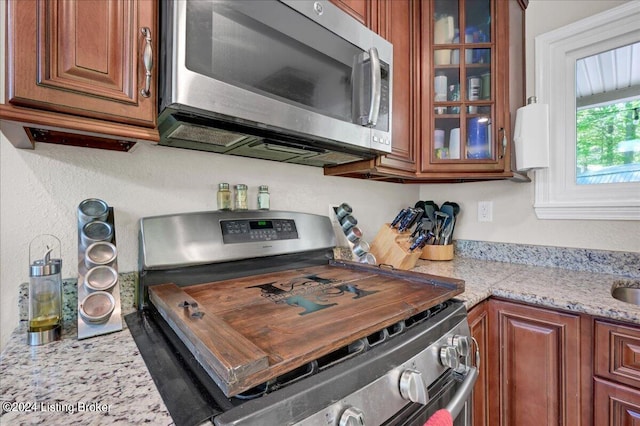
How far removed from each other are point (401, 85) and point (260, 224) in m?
0.91

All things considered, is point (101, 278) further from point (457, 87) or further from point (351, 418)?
point (457, 87)

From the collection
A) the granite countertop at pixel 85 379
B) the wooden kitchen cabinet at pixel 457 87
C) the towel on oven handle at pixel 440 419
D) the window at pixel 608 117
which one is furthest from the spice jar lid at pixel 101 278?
the window at pixel 608 117

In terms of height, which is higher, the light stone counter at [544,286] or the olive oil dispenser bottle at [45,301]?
the olive oil dispenser bottle at [45,301]

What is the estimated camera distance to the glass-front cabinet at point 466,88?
1.42 metres

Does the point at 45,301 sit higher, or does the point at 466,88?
the point at 466,88

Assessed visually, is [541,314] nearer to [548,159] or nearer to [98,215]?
[548,159]

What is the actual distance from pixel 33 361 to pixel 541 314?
4.77 ft

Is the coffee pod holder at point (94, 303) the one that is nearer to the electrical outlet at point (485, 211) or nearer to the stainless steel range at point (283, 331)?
the stainless steel range at point (283, 331)

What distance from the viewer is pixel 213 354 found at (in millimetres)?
437

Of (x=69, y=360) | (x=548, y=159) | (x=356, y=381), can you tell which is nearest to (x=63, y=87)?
(x=69, y=360)

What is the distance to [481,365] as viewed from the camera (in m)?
1.11

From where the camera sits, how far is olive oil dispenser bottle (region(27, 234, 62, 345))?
0.65m

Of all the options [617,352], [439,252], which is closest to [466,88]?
[439,252]

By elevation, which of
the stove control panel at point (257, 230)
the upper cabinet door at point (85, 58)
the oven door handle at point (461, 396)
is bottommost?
the oven door handle at point (461, 396)
